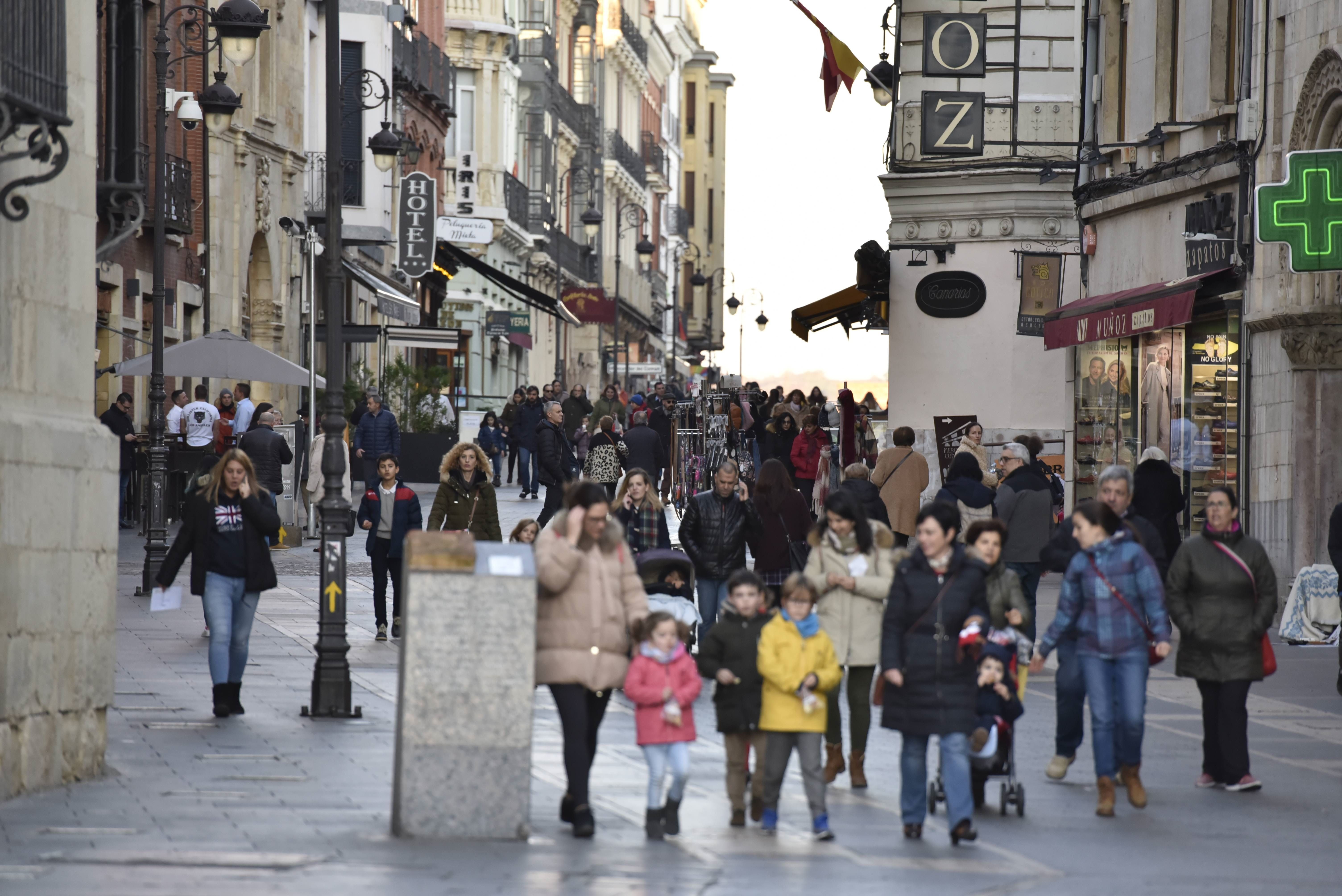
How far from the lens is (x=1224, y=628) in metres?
12.2

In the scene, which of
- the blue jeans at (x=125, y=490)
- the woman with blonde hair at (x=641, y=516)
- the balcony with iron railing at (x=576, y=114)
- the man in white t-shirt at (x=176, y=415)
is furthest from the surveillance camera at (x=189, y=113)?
the balcony with iron railing at (x=576, y=114)

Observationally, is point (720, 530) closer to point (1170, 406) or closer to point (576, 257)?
point (1170, 406)

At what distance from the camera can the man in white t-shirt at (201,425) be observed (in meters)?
31.1

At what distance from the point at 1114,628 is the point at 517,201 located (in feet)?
190

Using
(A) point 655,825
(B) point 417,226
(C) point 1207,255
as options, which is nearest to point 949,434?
(C) point 1207,255

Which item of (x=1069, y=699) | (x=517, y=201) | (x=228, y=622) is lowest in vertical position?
(x=1069, y=699)

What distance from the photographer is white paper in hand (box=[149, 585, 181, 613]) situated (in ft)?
47.7

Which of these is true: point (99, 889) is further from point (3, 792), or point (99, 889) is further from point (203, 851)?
Answer: point (3, 792)

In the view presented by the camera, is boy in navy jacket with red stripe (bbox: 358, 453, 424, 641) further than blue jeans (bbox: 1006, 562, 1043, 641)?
Yes

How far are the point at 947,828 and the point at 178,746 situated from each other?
4.44 m

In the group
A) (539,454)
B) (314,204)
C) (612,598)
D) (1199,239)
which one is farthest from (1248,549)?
(314,204)

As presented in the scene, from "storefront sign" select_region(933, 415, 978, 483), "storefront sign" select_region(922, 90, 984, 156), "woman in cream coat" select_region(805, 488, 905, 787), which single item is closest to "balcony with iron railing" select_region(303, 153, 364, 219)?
"storefront sign" select_region(922, 90, 984, 156)

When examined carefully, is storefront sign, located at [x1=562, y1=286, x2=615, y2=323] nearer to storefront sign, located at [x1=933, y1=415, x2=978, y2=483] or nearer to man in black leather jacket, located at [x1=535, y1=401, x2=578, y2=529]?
man in black leather jacket, located at [x1=535, y1=401, x2=578, y2=529]

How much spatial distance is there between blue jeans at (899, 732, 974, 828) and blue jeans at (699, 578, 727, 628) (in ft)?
20.4
